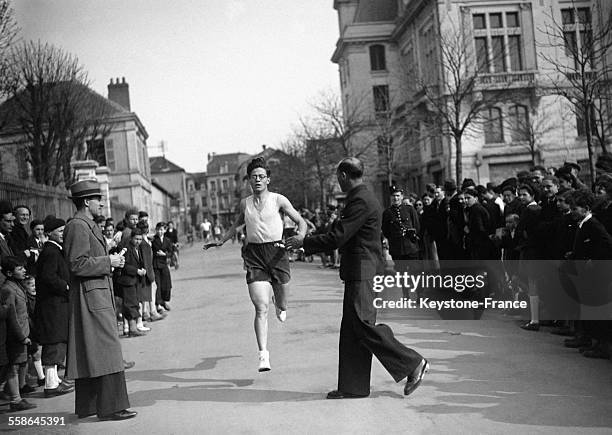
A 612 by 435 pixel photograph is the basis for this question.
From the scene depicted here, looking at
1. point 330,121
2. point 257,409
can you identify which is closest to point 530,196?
point 257,409

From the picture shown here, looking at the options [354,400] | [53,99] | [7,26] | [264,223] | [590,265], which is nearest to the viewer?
[354,400]

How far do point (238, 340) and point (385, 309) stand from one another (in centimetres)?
319

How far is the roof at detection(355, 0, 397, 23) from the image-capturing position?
59906mm

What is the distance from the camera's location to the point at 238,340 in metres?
9.80

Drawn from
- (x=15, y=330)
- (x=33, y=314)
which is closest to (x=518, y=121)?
(x=33, y=314)

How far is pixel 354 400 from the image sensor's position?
20.1 feet

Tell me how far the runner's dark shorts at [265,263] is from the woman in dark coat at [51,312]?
198 centimetres

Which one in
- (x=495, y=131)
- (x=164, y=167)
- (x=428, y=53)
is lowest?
(x=495, y=131)

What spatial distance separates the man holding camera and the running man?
438cm

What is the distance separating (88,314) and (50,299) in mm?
1722

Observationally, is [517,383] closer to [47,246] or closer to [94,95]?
[47,246]

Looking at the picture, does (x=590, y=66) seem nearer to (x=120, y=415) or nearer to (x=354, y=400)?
(x=354, y=400)

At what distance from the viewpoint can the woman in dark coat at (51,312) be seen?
7438mm

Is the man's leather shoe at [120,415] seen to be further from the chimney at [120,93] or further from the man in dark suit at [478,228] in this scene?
the chimney at [120,93]
